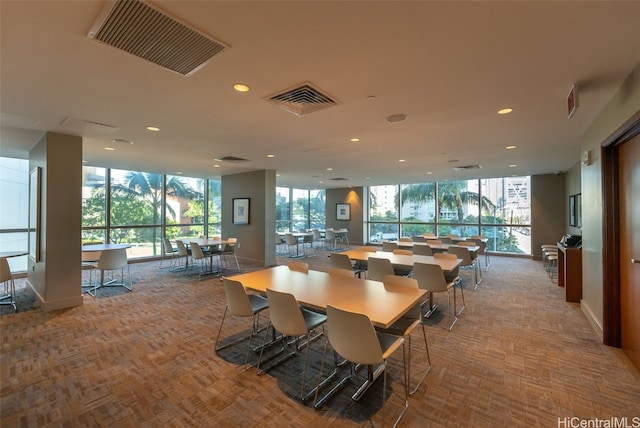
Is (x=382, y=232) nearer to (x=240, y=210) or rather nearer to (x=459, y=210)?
(x=459, y=210)

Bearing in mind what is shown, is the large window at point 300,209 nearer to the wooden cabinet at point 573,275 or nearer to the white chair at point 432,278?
the white chair at point 432,278

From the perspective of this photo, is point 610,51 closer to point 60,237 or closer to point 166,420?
point 166,420

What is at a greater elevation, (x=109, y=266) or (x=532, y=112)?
(x=532, y=112)

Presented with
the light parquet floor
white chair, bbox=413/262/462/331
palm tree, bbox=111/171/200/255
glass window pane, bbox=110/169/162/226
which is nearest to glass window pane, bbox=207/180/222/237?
palm tree, bbox=111/171/200/255

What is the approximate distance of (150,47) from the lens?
74.5 inches

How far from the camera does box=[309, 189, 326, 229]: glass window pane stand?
45.5 feet

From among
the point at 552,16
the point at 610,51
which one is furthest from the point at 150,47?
the point at 610,51

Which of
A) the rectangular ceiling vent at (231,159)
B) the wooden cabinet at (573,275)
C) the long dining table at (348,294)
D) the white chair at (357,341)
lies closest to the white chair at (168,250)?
the rectangular ceiling vent at (231,159)

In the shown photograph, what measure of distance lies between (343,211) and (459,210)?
4.78 m

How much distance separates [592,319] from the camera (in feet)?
11.6

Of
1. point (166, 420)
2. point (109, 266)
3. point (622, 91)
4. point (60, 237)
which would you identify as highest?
point (622, 91)

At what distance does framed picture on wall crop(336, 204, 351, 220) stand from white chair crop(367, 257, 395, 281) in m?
8.42

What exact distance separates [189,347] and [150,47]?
2.90 meters

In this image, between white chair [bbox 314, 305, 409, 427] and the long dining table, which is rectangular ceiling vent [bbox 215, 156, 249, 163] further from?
white chair [bbox 314, 305, 409, 427]
